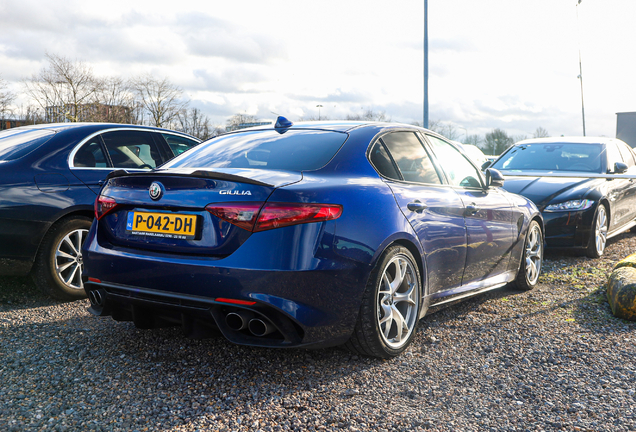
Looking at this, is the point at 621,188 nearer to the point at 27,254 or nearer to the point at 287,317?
the point at 287,317

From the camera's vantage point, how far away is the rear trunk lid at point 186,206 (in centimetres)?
293

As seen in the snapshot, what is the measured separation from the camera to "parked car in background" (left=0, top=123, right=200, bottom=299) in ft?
14.8

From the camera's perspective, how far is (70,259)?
4.91 m

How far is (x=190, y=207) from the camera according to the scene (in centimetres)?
302

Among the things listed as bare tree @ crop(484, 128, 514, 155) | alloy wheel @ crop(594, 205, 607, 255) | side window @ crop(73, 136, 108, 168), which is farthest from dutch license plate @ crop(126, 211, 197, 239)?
bare tree @ crop(484, 128, 514, 155)

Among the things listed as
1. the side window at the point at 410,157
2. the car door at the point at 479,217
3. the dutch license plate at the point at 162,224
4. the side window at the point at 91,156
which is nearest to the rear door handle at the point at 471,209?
the car door at the point at 479,217

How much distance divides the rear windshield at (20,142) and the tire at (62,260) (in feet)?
2.21

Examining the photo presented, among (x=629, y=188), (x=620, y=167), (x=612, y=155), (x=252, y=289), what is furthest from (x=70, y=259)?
(x=629, y=188)

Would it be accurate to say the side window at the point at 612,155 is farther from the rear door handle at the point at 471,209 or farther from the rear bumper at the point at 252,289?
the rear bumper at the point at 252,289

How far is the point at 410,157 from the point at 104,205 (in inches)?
81.8

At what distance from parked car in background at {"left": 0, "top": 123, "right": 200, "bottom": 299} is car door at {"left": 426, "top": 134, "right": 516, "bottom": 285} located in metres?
3.01

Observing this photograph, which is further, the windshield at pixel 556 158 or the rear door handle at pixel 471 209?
the windshield at pixel 556 158

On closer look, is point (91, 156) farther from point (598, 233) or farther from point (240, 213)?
point (598, 233)

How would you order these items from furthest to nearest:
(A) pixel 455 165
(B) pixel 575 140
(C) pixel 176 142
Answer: (B) pixel 575 140 → (C) pixel 176 142 → (A) pixel 455 165
